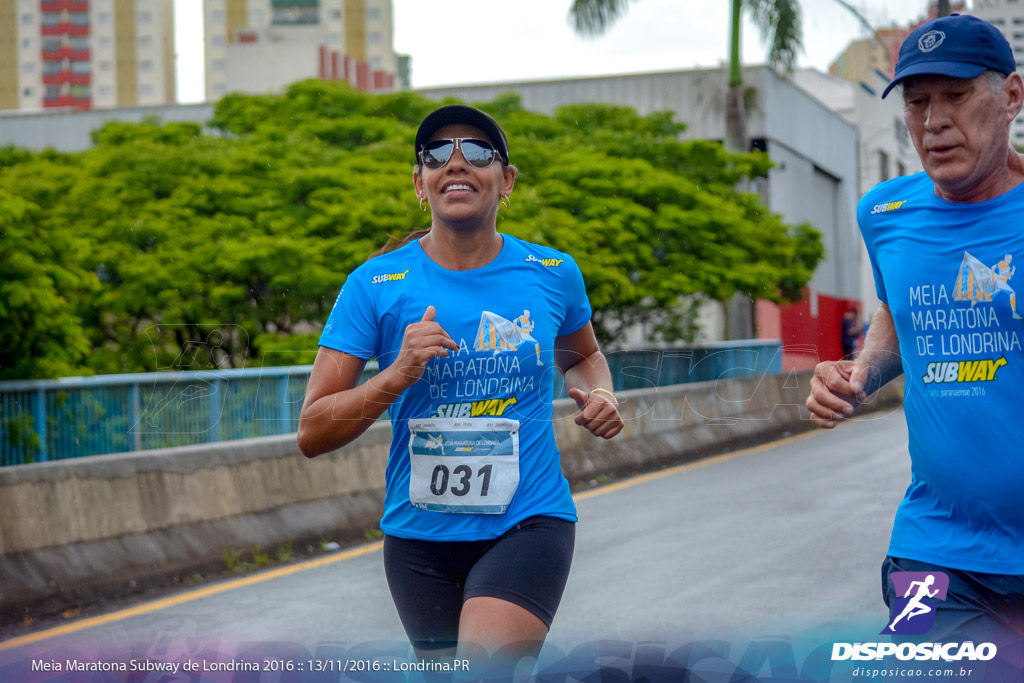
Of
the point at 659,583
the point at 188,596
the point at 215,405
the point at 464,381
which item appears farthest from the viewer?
the point at 659,583

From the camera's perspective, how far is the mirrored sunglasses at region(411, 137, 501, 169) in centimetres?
293

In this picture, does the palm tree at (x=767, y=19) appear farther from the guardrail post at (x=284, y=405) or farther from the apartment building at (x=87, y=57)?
the apartment building at (x=87, y=57)

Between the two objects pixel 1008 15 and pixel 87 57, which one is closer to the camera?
pixel 1008 15

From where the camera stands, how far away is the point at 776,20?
9.57 metres

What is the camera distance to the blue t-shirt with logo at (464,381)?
9.44 feet

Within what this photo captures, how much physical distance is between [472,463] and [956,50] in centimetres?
129

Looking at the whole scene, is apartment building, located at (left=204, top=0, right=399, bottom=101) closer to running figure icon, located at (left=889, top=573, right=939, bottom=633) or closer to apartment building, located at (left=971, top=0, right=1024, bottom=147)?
apartment building, located at (left=971, top=0, right=1024, bottom=147)

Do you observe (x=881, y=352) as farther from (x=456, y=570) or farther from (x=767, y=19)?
(x=767, y=19)

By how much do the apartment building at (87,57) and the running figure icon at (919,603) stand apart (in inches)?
3867

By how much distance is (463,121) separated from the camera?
2.95 metres

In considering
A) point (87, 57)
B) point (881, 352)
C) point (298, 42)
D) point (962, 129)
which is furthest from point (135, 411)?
point (87, 57)

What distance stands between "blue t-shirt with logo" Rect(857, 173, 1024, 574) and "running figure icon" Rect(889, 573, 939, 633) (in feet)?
0.15

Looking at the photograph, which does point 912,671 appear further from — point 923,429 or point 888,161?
point 888,161

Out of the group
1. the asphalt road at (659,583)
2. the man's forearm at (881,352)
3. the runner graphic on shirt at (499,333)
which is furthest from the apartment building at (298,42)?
the man's forearm at (881,352)
